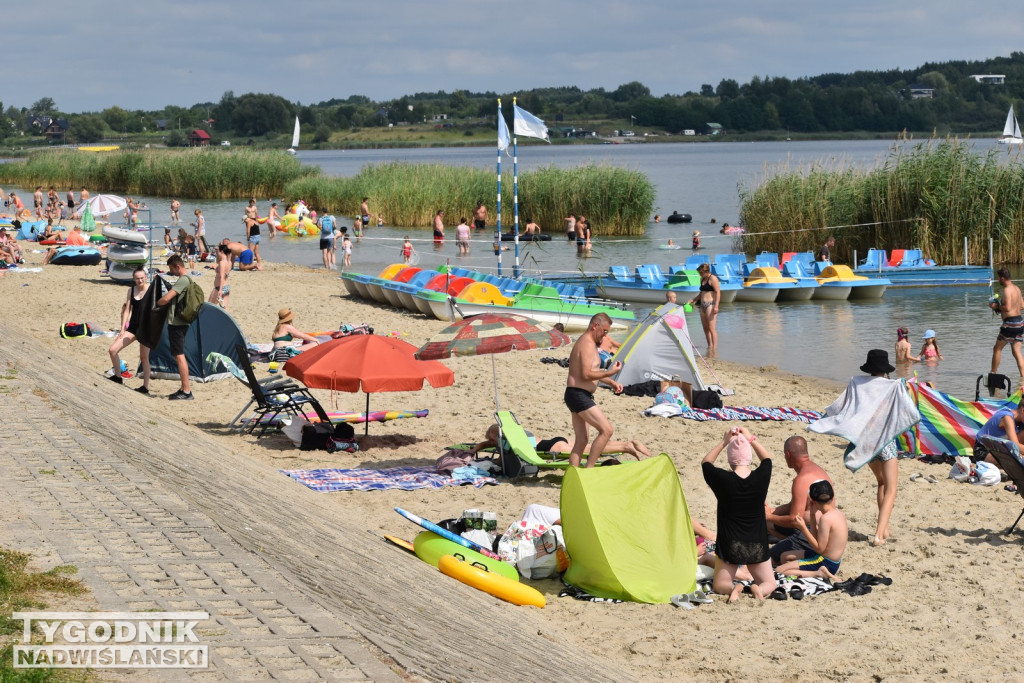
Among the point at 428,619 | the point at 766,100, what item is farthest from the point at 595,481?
the point at 766,100

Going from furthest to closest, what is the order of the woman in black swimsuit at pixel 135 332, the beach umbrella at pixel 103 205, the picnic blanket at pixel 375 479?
the beach umbrella at pixel 103 205 → the woman in black swimsuit at pixel 135 332 → the picnic blanket at pixel 375 479

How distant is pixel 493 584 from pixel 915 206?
23339 mm

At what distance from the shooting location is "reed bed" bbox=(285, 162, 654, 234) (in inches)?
1478

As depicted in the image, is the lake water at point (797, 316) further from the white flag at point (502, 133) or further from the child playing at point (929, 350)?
the white flag at point (502, 133)

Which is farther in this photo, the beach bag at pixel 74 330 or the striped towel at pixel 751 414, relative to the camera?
the beach bag at pixel 74 330

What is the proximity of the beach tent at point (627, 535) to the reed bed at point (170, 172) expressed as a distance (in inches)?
1921

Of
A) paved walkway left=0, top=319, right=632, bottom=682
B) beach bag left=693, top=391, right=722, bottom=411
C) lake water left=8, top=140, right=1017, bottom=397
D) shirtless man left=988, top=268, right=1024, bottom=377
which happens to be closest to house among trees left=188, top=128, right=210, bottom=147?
lake water left=8, top=140, right=1017, bottom=397

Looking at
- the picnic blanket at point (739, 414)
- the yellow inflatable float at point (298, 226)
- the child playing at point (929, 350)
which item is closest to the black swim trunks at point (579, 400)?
the picnic blanket at point (739, 414)

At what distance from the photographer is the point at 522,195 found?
127ft

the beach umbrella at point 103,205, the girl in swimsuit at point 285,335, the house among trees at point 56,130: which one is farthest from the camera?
the house among trees at point 56,130

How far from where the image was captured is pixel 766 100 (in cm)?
18400

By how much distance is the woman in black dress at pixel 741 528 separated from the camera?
23.1 feet

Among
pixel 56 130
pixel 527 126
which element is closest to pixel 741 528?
pixel 527 126

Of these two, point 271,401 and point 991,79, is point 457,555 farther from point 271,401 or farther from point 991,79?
point 991,79
